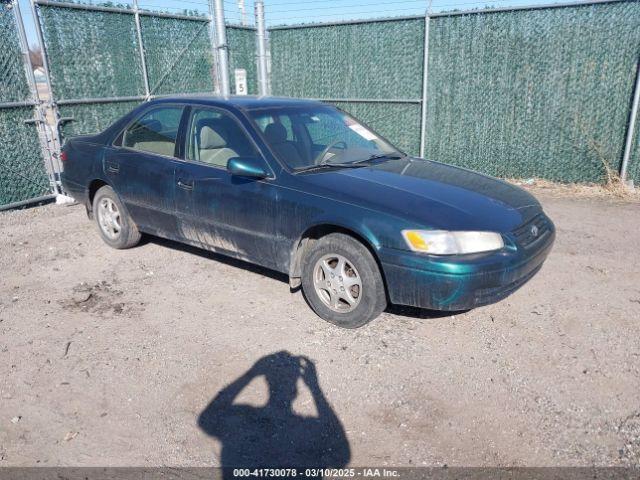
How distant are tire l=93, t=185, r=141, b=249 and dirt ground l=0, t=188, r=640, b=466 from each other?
0.49 m

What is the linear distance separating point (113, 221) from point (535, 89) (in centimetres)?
650

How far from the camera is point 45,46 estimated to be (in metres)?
7.36

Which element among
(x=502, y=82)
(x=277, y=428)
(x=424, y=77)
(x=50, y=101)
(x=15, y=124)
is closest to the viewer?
(x=277, y=428)

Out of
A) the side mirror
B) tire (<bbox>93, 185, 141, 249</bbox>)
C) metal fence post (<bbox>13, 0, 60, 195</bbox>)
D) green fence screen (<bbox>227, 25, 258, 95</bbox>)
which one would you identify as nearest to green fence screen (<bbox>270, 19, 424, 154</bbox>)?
green fence screen (<bbox>227, 25, 258, 95</bbox>)

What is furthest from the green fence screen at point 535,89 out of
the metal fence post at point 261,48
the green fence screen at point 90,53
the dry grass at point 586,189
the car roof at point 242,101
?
the green fence screen at point 90,53

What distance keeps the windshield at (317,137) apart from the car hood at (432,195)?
0.79 feet

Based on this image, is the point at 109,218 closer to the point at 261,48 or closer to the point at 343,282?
the point at 343,282

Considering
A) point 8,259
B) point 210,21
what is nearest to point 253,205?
point 8,259

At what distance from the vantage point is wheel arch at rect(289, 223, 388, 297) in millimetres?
3715

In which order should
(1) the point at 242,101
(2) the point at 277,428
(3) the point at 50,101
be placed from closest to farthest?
(2) the point at 277,428
(1) the point at 242,101
(3) the point at 50,101

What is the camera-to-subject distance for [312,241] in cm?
411

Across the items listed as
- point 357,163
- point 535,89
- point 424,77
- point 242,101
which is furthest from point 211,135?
point 535,89

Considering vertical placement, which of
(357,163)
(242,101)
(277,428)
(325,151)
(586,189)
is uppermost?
(242,101)

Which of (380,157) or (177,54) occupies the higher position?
(177,54)
